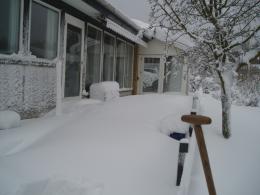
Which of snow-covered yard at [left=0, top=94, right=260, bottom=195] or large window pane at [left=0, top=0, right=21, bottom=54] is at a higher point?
large window pane at [left=0, top=0, right=21, bottom=54]

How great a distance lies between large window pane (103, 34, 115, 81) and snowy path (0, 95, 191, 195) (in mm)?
5818

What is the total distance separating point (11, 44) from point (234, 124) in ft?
13.7

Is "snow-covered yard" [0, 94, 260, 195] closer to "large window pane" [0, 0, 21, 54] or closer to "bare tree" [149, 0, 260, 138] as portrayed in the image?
"bare tree" [149, 0, 260, 138]

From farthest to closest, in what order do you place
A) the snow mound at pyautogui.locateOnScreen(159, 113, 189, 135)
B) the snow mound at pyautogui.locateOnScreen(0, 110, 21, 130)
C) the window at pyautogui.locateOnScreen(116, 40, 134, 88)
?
the window at pyautogui.locateOnScreen(116, 40, 134, 88) < the snow mound at pyautogui.locateOnScreen(0, 110, 21, 130) < the snow mound at pyautogui.locateOnScreen(159, 113, 189, 135)

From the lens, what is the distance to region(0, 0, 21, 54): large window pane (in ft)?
14.9

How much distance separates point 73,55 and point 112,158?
16.4ft

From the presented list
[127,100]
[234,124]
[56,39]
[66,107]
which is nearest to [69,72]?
[56,39]

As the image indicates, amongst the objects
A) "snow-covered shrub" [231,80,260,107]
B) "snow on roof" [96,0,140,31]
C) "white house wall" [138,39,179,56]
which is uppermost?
"snow on roof" [96,0,140,31]

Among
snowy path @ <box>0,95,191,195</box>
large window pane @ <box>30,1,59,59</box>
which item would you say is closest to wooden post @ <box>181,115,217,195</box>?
snowy path @ <box>0,95,191,195</box>

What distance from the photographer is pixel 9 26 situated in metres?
4.70

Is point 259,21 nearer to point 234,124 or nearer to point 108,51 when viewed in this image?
point 234,124

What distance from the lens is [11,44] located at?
15.6 ft

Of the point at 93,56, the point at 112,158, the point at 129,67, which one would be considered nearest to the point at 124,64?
the point at 129,67

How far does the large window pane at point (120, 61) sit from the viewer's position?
10669 mm
